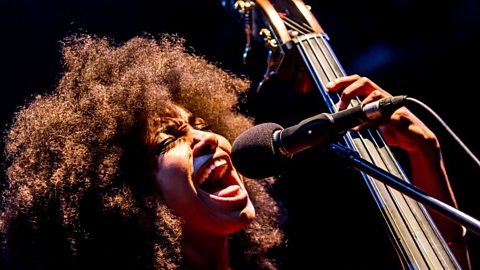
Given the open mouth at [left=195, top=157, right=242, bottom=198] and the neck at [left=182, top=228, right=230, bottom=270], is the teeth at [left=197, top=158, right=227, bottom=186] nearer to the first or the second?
the open mouth at [left=195, top=157, right=242, bottom=198]

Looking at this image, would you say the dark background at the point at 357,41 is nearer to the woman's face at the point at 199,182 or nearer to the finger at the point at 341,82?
the finger at the point at 341,82

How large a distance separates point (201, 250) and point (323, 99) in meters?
A: 0.67

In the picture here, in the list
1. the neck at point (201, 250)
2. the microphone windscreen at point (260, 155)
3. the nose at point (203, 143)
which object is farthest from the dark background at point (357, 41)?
the microphone windscreen at point (260, 155)

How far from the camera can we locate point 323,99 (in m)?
1.51

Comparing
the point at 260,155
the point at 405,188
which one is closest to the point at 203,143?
the point at 260,155

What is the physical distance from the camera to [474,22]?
6.64ft

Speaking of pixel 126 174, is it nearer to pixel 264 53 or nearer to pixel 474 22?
pixel 264 53

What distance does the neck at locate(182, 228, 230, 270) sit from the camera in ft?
4.60

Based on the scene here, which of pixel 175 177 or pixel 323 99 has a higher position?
pixel 323 99

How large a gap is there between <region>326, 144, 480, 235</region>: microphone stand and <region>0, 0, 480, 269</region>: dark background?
1.20 metres

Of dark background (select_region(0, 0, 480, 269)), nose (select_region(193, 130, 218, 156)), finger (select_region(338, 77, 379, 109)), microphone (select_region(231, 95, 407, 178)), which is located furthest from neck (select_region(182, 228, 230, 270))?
dark background (select_region(0, 0, 480, 269))

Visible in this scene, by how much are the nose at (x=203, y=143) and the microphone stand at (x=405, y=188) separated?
58 cm

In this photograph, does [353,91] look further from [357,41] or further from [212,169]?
[357,41]

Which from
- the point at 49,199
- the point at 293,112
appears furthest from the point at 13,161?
the point at 293,112
